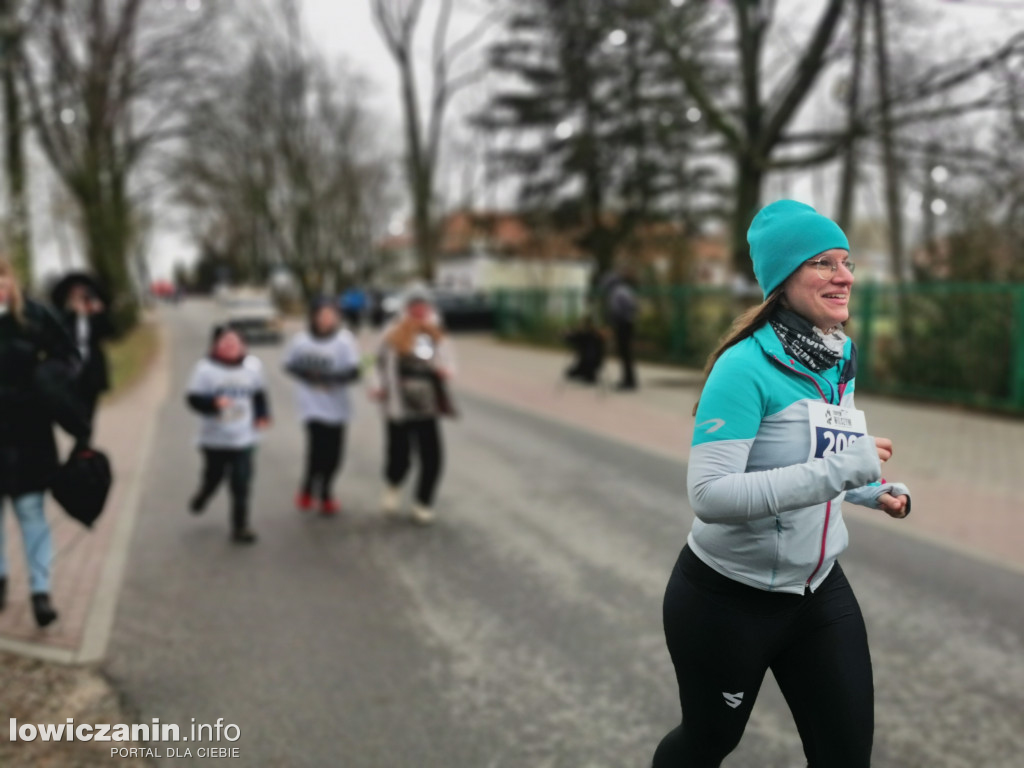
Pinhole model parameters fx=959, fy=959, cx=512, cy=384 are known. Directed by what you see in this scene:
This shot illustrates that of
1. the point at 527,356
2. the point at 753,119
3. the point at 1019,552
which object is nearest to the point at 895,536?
the point at 1019,552

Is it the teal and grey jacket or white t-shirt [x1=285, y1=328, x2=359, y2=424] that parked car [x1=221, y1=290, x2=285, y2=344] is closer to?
white t-shirt [x1=285, y1=328, x2=359, y2=424]

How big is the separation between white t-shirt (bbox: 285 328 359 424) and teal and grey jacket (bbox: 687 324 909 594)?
520 centimetres

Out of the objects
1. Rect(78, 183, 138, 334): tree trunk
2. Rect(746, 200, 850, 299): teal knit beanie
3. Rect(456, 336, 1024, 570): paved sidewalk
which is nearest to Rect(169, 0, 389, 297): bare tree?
Rect(78, 183, 138, 334): tree trunk

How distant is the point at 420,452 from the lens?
23.2 ft

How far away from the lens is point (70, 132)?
28.8 metres

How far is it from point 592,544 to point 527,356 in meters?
17.8

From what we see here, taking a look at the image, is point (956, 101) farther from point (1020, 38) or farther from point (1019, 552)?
point (1019, 552)

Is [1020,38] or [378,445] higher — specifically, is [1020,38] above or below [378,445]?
above

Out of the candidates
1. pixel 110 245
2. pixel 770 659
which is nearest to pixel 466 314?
pixel 110 245

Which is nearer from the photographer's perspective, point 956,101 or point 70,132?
point 956,101

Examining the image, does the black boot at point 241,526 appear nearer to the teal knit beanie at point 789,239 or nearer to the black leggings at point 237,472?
the black leggings at point 237,472

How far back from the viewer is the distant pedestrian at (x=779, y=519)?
7.27ft

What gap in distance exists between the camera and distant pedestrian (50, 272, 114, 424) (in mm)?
Answer: 5984

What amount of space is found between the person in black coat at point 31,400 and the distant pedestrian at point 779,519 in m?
3.05
